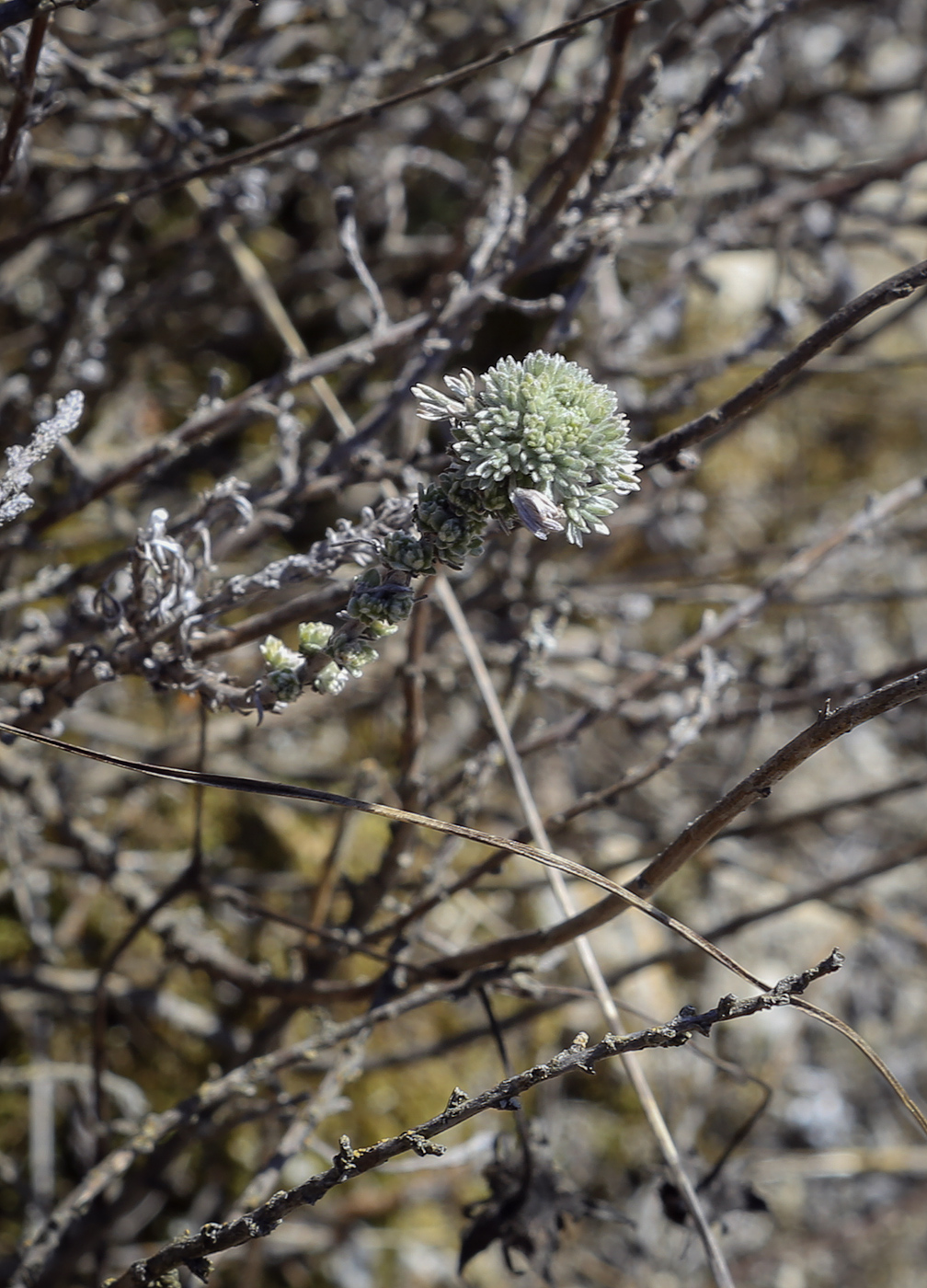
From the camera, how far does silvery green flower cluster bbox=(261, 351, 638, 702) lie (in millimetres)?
669

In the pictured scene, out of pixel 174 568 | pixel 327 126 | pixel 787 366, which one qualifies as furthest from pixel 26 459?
pixel 787 366

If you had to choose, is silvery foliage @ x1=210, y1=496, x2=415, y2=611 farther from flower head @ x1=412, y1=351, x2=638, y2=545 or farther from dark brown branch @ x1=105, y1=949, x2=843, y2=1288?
dark brown branch @ x1=105, y1=949, x2=843, y2=1288

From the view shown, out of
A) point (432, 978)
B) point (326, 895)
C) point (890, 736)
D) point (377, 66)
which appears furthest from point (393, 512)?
point (890, 736)

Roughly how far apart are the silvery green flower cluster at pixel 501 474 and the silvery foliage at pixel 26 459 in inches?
10.8

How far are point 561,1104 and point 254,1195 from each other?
98 centimetres

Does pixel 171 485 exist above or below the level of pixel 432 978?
above

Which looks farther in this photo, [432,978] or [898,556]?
[898,556]

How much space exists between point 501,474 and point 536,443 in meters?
0.03

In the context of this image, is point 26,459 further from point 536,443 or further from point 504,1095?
point 504,1095

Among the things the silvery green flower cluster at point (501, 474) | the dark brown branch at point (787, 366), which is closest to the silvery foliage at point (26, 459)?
the silvery green flower cluster at point (501, 474)

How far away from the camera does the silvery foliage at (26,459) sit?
2.52ft

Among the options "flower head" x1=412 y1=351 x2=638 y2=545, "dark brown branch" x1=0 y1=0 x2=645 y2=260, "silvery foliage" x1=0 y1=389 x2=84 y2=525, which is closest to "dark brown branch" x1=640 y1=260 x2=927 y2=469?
"flower head" x1=412 y1=351 x2=638 y2=545

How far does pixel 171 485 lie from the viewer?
1.97m

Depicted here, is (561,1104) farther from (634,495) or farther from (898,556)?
(898,556)
